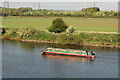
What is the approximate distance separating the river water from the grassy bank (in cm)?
1165

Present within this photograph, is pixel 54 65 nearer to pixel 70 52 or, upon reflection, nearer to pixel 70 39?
pixel 70 52

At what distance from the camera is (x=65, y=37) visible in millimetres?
82750

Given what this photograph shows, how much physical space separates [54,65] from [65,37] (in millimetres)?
27758

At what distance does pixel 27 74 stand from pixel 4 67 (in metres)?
7.14

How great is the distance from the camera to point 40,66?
5444cm

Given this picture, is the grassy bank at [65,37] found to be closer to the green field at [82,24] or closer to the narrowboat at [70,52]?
the narrowboat at [70,52]

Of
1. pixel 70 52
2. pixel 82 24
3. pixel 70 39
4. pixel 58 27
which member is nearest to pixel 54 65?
pixel 70 52

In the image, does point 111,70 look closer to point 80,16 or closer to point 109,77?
point 109,77

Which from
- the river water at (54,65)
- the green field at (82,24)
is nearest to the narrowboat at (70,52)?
the river water at (54,65)

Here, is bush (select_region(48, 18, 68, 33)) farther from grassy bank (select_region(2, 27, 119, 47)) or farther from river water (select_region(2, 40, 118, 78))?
river water (select_region(2, 40, 118, 78))

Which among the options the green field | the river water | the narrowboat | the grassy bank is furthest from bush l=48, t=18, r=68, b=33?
the narrowboat

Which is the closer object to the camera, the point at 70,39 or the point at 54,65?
the point at 54,65

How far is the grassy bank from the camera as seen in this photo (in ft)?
269

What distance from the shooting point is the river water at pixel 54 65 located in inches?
1935
